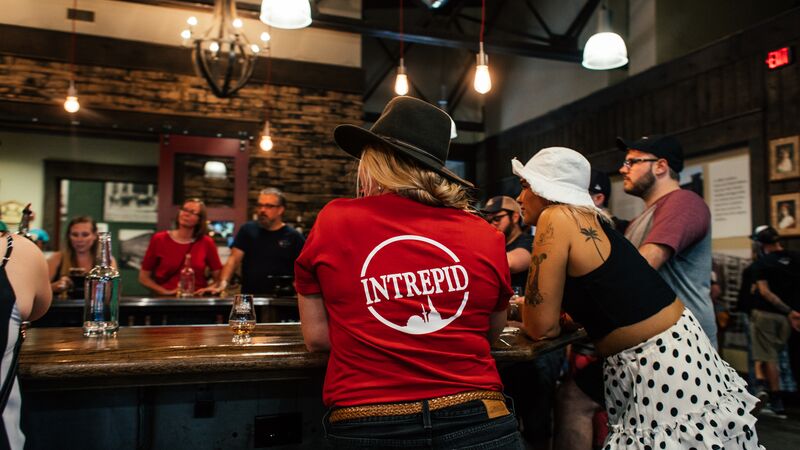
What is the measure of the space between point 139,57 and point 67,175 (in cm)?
266

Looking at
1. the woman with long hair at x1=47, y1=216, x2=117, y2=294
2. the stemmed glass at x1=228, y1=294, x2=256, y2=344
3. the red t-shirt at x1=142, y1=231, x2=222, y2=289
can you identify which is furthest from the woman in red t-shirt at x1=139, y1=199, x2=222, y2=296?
the stemmed glass at x1=228, y1=294, x2=256, y2=344

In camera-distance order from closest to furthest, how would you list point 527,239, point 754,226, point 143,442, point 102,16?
point 143,442 < point 527,239 < point 754,226 < point 102,16

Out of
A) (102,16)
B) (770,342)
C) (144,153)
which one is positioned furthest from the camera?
(144,153)

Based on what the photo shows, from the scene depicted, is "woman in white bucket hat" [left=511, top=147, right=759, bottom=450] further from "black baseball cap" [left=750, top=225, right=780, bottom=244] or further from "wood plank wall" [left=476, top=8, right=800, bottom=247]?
"wood plank wall" [left=476, top=8, right=800, bottom=247]

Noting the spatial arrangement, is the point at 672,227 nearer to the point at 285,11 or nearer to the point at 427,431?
the point at 427,431

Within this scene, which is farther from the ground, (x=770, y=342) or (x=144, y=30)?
(x=144, y=30)

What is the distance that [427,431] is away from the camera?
1.23 m

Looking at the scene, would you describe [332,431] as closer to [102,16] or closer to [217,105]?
[217,105]

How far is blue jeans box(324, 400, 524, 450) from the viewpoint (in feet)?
4.01

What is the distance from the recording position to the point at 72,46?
694 centimetres

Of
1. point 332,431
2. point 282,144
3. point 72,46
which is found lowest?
point 332,431

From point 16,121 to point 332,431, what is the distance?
718 cm

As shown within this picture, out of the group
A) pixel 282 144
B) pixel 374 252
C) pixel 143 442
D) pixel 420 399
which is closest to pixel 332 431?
pixel 420 399

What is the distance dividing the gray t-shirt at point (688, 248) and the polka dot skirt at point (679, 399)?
62cm
